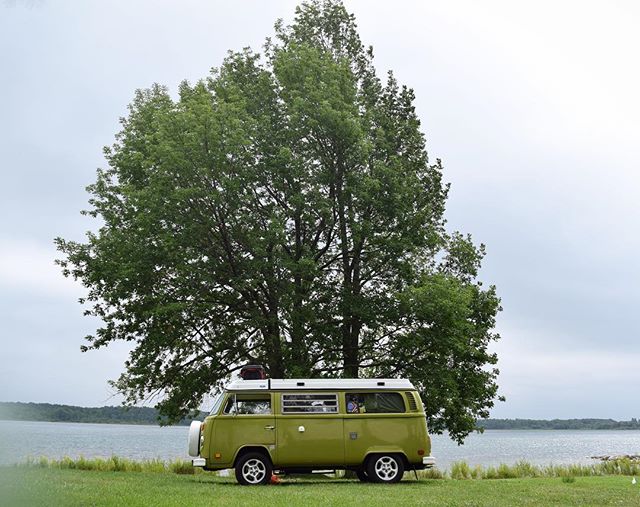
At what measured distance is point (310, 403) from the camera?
19.8 metres

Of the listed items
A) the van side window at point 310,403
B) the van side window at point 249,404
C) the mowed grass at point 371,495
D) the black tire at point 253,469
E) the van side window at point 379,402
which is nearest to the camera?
the mowed grass at point 371,495

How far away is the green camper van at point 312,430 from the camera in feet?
63.4

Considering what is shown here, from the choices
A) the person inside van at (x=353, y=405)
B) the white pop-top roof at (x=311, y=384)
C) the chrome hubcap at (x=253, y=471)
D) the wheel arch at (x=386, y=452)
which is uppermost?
the white pop-top roof at (x=311, y=384)

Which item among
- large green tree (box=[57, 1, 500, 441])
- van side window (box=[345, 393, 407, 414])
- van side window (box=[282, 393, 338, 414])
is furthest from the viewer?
large green tree (box=[57, 1, 500, 441])

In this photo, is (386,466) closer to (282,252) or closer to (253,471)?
(253,471)

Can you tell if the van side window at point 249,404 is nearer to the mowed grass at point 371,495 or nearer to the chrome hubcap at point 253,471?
the chrome hubcap at point 253,471

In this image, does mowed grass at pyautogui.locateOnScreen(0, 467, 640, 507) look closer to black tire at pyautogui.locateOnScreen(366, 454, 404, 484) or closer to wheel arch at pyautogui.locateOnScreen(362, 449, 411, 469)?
black tire at pyautogui.locateOnScreen(366, 454, 404, 484)

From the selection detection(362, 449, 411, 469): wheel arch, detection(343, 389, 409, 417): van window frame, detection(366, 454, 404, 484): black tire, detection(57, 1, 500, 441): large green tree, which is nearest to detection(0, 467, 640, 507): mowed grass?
detection(366, 454, 404, 484): black tire

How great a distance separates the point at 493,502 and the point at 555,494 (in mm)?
2792

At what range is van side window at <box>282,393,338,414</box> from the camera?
64.5ft

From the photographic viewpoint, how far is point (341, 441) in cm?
1958

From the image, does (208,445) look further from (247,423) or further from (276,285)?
(276,285)

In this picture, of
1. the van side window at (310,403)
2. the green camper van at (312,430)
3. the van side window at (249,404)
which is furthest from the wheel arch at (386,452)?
the van side window at (249,404)

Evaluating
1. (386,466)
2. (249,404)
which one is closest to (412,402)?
(386,466)
